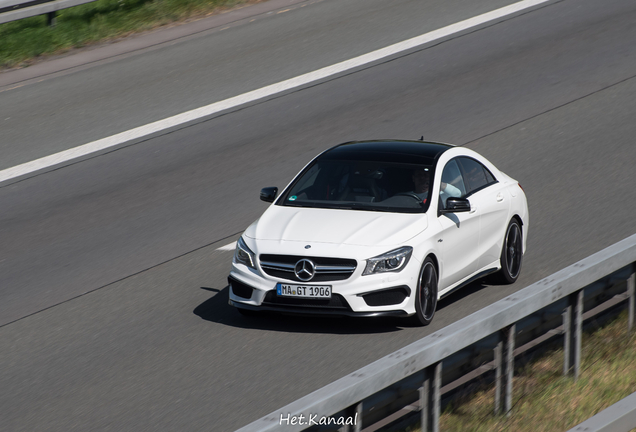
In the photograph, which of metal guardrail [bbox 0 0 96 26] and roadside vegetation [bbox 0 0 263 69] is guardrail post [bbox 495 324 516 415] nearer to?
roadside vegetation [bbox 0 0 263 69]

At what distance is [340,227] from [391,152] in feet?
4.43

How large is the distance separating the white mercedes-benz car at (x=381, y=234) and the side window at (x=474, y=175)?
13mm

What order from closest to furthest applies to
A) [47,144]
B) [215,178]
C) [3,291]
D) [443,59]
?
[3,291], [215,178], [47,144], [443,59]

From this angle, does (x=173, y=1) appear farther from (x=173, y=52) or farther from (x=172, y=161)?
(x=172, y=161)

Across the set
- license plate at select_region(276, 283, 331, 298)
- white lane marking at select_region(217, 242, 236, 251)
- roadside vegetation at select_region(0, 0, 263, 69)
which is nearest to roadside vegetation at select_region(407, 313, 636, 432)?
license plate at select_region(276, 283, 331, 298)

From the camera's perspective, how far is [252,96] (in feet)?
55.5

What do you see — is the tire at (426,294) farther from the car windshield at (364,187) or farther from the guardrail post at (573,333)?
the guardrail post at (573,333)

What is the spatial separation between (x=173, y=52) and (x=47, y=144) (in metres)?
4.47

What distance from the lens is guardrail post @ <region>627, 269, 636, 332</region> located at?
749cm

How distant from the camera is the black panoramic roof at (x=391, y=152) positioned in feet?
31.1

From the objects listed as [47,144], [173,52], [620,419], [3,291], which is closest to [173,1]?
[173,52]

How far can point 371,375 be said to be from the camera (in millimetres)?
5035

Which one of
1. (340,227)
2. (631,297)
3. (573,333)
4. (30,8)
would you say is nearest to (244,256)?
(340,227)

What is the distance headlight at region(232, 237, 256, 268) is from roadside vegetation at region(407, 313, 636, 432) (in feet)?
9.32
